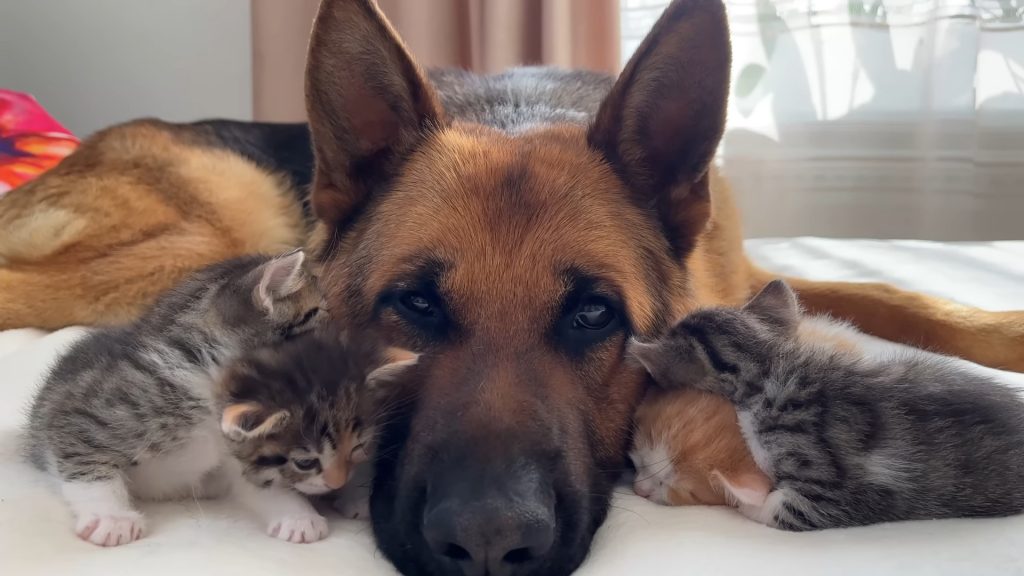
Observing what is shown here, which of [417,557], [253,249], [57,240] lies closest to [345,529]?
[417,557]

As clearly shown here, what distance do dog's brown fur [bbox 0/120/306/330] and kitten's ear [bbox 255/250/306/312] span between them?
1137mm

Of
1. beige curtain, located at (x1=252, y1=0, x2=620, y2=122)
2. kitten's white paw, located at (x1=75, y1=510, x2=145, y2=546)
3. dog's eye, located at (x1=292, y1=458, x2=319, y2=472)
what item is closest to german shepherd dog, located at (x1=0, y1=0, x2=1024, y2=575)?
dog's eye, located at (x1=292, y1=458, x2=319, y2=472)

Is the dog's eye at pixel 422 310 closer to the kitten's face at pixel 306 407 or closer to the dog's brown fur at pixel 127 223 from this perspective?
the kitten's face at pixel 306 407

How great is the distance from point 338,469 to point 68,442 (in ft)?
1.38

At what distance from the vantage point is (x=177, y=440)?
4.54 ft

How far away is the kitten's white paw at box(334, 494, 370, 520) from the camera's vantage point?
1417mm

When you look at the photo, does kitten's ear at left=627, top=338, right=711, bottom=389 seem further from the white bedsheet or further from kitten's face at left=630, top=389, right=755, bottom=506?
the white bedsheet

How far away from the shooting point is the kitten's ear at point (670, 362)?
146 centimetres

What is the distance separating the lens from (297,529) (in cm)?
129

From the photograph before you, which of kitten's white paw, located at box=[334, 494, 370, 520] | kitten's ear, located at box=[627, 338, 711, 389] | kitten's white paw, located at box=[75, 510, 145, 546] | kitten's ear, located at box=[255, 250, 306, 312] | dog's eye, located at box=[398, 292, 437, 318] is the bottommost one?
kitten's white paw, located at box=[334, 494, 370, 520]

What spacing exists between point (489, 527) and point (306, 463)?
0.37 m

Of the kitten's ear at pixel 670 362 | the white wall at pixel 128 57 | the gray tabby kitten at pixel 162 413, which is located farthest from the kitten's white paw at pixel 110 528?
the white wall at pixel 128 57

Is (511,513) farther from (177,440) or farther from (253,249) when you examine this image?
(253,249)

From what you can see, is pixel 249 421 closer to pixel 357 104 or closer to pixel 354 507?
pixel 354 507
